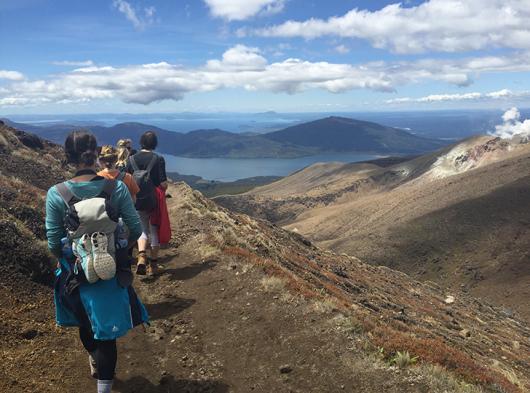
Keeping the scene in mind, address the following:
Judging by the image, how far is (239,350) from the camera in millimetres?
8305

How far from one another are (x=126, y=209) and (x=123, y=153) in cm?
631

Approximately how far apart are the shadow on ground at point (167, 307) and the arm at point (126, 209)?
449cm

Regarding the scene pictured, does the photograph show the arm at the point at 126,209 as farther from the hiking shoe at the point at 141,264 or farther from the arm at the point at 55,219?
the hiking shoe at the point at 141,264

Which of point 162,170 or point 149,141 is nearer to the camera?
point 149,141

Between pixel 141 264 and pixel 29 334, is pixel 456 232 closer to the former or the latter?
pixel 141 264

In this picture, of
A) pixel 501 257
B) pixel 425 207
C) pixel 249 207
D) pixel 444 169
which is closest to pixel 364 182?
pixel 444 169

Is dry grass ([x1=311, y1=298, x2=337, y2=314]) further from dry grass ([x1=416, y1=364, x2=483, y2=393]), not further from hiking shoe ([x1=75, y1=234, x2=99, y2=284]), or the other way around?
hiking shoe ([x1=75, y1=234, x2=99, y2=284])

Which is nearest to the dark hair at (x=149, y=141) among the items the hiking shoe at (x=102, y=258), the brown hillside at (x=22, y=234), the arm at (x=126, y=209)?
the brown hillside at (x=22, y=234)

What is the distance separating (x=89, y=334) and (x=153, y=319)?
4.05m

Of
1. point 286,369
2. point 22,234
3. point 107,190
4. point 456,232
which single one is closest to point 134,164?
point 22,234

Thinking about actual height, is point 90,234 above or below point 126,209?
below

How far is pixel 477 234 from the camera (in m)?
71.9

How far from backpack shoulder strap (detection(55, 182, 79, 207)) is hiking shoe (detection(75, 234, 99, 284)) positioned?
46 centimetres

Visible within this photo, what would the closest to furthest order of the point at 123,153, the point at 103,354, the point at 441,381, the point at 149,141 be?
the point at 103,354 → the point at 441,381 → the point at 149,141 → the point at 123,153
